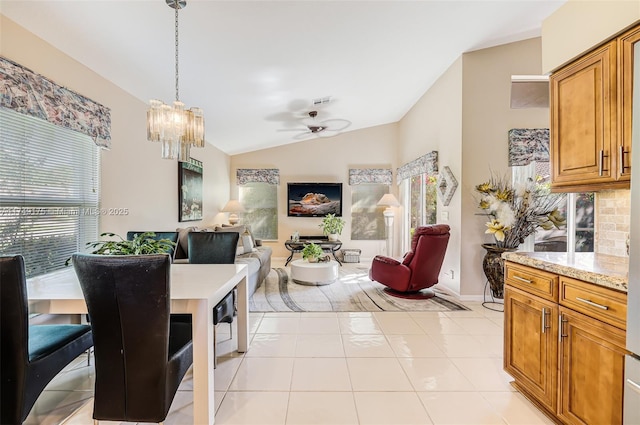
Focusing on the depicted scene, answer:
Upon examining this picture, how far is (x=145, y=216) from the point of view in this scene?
3691mm

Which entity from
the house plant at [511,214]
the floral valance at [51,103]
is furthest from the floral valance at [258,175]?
the house plant at [511,214]

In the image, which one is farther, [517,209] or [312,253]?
[312,253]

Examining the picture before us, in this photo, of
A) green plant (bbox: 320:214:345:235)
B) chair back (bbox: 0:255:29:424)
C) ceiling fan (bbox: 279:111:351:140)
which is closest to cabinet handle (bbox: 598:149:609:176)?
chair back (bbox: 0:255:29:424)

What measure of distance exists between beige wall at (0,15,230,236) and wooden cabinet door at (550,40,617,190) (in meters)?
3.82

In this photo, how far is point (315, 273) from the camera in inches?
181

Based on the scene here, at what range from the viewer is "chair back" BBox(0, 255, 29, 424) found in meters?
1.29

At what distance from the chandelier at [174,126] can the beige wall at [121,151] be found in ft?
3.32

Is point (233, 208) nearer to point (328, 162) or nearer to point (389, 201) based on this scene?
point (328, 162)

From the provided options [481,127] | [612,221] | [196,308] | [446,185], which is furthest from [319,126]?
[196,308]

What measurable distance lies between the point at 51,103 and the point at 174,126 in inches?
43.4

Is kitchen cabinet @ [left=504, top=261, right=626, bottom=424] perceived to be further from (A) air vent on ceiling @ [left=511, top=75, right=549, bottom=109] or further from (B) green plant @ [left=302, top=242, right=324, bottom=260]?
(B) green plant @ [left=302, top=242, right=324, bottom=260]

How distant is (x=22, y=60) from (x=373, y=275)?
4.33 metres

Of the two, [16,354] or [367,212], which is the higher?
[367,212]

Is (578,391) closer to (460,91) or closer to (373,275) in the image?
(373,275)
